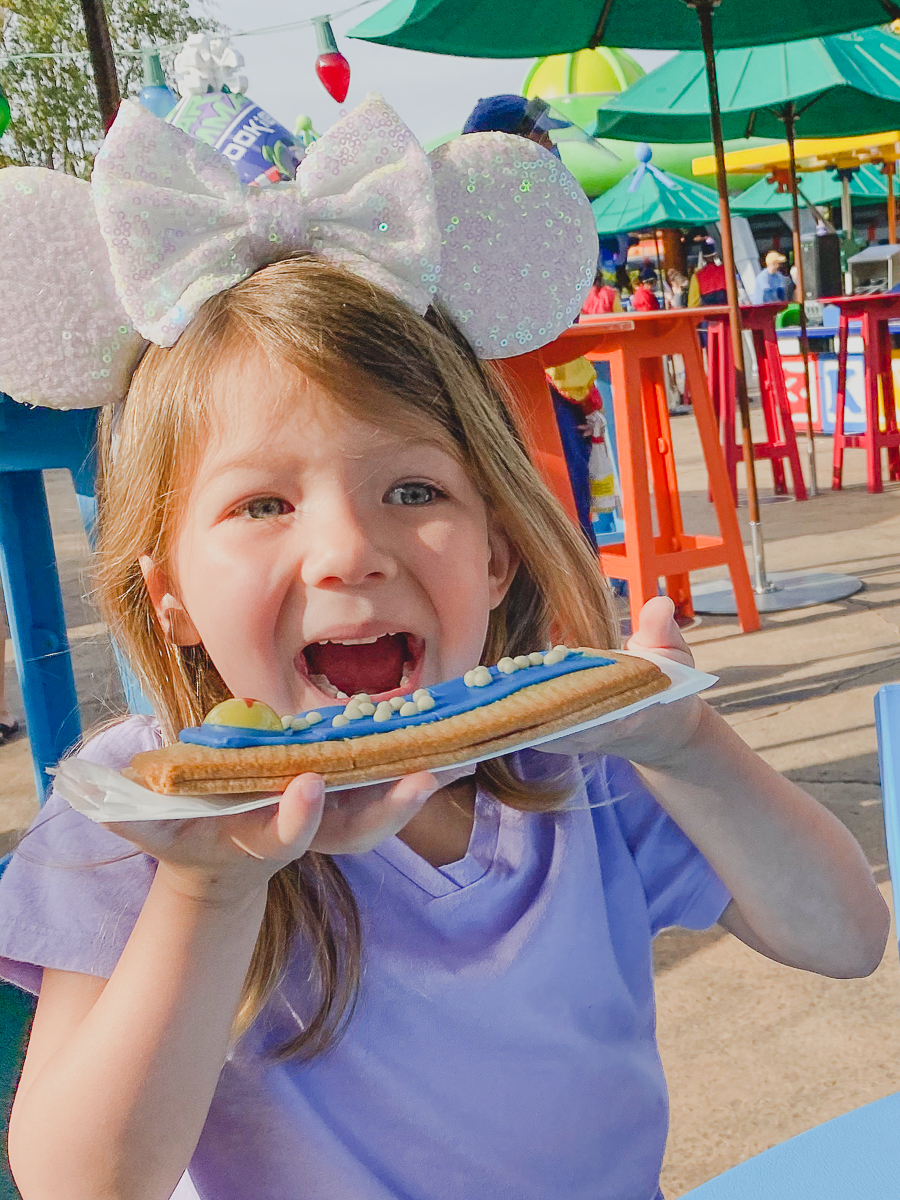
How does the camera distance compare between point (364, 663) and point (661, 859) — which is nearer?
point (364, 663)

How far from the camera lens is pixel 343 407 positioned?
102 centimetres

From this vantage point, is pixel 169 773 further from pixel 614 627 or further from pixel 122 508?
pixel 614 627

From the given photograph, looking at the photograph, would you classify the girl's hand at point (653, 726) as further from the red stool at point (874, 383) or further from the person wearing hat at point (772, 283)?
the person wearing hat at point (772, 283)

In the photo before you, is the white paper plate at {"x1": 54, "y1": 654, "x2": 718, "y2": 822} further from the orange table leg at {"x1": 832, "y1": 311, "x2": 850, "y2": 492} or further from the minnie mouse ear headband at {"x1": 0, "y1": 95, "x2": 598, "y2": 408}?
the orange table leg at {"x1": 832, "y1": 311, "x2": 850, "y2": 492}

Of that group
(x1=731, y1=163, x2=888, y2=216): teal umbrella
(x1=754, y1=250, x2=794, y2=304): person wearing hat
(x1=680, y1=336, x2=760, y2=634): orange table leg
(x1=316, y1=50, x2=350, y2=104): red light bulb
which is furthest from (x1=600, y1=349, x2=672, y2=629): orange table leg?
(x1=731, y1=163, x2=888, y2=216): teal umbrella

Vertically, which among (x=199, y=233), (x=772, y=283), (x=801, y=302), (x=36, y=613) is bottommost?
→ (x=36, y=613)

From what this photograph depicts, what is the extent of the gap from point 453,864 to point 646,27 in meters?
5.32

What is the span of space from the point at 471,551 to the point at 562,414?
2.93 metres

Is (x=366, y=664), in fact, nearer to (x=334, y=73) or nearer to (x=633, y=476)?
(x=633, y=476)

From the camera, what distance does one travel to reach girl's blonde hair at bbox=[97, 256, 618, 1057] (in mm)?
1029

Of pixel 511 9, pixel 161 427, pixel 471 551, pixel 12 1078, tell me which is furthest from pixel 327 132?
pixel 511 9

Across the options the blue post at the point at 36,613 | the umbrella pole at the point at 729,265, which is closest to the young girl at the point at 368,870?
the blue post at the point at 36,613

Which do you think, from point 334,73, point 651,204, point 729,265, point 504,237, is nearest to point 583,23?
point 334,73

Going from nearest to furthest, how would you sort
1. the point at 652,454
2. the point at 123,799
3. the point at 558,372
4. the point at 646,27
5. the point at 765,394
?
the point at 123,799 → the point at 558,372 → the point at 652,454 → the point at 646,27 → the point at 765,394
